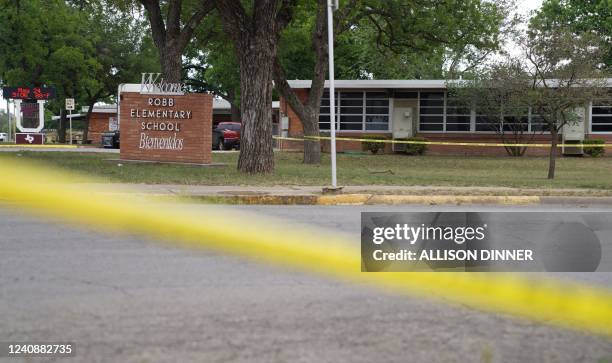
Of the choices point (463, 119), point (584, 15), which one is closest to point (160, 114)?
point (463, 119)

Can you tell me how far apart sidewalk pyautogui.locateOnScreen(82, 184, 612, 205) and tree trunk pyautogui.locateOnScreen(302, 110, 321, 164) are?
10555 millimetres

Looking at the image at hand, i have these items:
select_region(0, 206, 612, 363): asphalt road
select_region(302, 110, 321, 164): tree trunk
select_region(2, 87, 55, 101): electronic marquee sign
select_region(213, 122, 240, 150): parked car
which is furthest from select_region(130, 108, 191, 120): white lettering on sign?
select_region(213, 122, 240, 150): parked car

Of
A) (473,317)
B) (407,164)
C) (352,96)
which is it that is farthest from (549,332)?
(352,96)

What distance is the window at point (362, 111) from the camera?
37.0 metres

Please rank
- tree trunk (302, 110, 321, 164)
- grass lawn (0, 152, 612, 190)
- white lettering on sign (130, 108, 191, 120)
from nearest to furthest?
1. grass lawn (0, 152, 612, 190)
2. white lettering on sign (130, 108, 191, 120)
3. tree trunk (302, 110, 321, 164)

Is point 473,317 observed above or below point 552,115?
below

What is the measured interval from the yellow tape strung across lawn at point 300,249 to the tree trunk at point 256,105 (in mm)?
5427

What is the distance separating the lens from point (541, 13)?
156ft

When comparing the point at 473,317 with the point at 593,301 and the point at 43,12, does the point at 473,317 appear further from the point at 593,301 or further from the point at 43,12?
the point at 43,12

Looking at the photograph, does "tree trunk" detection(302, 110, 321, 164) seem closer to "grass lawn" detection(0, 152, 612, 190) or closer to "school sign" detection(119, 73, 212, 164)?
"grass lawn" detection(0, 152, 612, 190)

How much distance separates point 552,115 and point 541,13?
30.0 m

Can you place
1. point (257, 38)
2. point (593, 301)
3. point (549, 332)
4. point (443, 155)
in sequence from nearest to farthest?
point (549, 332) < point (593, 301) < point (257, 38) < point (443, 155)

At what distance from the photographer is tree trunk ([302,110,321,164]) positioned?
1025 inches

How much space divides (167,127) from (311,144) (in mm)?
6216
